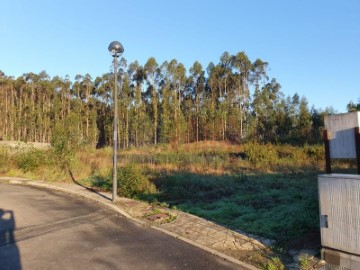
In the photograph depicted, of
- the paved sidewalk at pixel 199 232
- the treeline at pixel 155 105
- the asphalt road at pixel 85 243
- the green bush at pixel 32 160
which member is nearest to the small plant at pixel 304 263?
the paved sidewalk at pixel 199 232

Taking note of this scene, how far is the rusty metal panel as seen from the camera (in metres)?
4.42

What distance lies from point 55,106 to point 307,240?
59.0m

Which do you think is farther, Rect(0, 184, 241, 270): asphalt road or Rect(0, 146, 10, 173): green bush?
Rect(0, 146, 10, 173): green bush

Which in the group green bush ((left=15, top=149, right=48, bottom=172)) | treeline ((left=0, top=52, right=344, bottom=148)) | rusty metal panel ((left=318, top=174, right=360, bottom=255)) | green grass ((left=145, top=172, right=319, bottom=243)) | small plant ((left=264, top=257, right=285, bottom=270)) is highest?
treeline ((left=0, top=52, right=344, bottom=148))

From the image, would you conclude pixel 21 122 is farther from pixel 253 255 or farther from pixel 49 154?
pixel 253 255

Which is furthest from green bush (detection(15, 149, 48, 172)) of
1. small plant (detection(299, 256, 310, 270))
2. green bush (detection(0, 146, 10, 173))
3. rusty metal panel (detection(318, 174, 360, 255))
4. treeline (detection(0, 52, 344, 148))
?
treeline (detection(0, 52, 344, 148))

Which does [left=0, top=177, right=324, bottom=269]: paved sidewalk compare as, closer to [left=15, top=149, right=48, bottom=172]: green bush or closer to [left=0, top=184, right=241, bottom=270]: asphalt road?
[left=0, top=184, right=241, bottom=270]: asphalt road

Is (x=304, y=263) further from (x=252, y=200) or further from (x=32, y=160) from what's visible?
(x=32, y=160)

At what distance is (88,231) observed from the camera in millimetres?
6887

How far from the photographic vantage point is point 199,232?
6660 millimetres

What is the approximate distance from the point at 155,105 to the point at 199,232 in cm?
5083

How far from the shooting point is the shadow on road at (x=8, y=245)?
16.5ft

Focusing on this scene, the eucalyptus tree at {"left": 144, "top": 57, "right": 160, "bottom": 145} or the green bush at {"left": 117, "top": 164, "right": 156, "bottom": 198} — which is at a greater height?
the eucalyptus tree at {"left": 144, "top": 57, "right": 160, "bottom": 145}

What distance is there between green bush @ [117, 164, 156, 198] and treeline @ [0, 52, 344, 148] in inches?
1413
